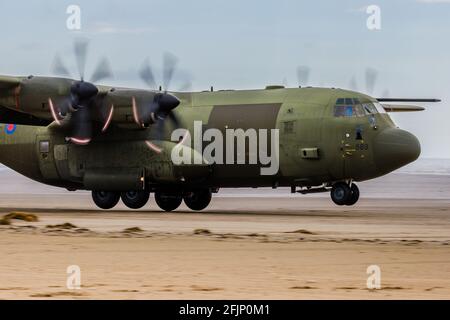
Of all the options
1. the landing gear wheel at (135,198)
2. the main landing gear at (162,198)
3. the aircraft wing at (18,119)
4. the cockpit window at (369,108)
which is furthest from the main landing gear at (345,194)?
the aircraft wing at (18,119)

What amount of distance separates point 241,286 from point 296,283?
3.09 feet

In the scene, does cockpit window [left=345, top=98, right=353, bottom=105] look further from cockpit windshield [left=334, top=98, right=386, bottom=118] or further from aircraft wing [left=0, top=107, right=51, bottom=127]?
aircraft wing [left=0, top=107, right=51, bottom=127]

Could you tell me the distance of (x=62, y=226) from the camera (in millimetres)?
26031

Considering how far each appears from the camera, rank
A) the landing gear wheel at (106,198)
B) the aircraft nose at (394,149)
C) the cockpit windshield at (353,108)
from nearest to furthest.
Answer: the aircraft nose at (394,149), the cockpit windshield at (353,108), the landing gear wheel at (106,198)

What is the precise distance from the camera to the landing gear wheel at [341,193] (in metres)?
31.8

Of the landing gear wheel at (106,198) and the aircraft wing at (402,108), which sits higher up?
the aircraft wing at (402,108)

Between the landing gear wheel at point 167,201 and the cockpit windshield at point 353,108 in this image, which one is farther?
the landing gear wheel at point 167,201

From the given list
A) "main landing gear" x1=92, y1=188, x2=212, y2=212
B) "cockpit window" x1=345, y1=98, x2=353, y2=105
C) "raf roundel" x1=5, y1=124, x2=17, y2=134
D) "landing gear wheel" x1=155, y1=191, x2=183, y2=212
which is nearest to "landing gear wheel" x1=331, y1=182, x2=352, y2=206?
"cockpit window" x1=345, y1=98, x2=353, y2=105

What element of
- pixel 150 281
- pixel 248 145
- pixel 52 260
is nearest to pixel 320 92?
pixel 248 145

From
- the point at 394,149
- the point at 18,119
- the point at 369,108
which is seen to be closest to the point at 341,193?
the point at 394,149

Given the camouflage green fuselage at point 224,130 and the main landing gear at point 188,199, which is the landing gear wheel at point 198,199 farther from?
the camouflage green fuselage at point 224,130

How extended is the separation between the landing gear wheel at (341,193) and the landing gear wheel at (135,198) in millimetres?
7116

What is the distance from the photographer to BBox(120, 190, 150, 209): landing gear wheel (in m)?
35.3

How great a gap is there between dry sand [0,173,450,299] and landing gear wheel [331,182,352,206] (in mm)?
987
